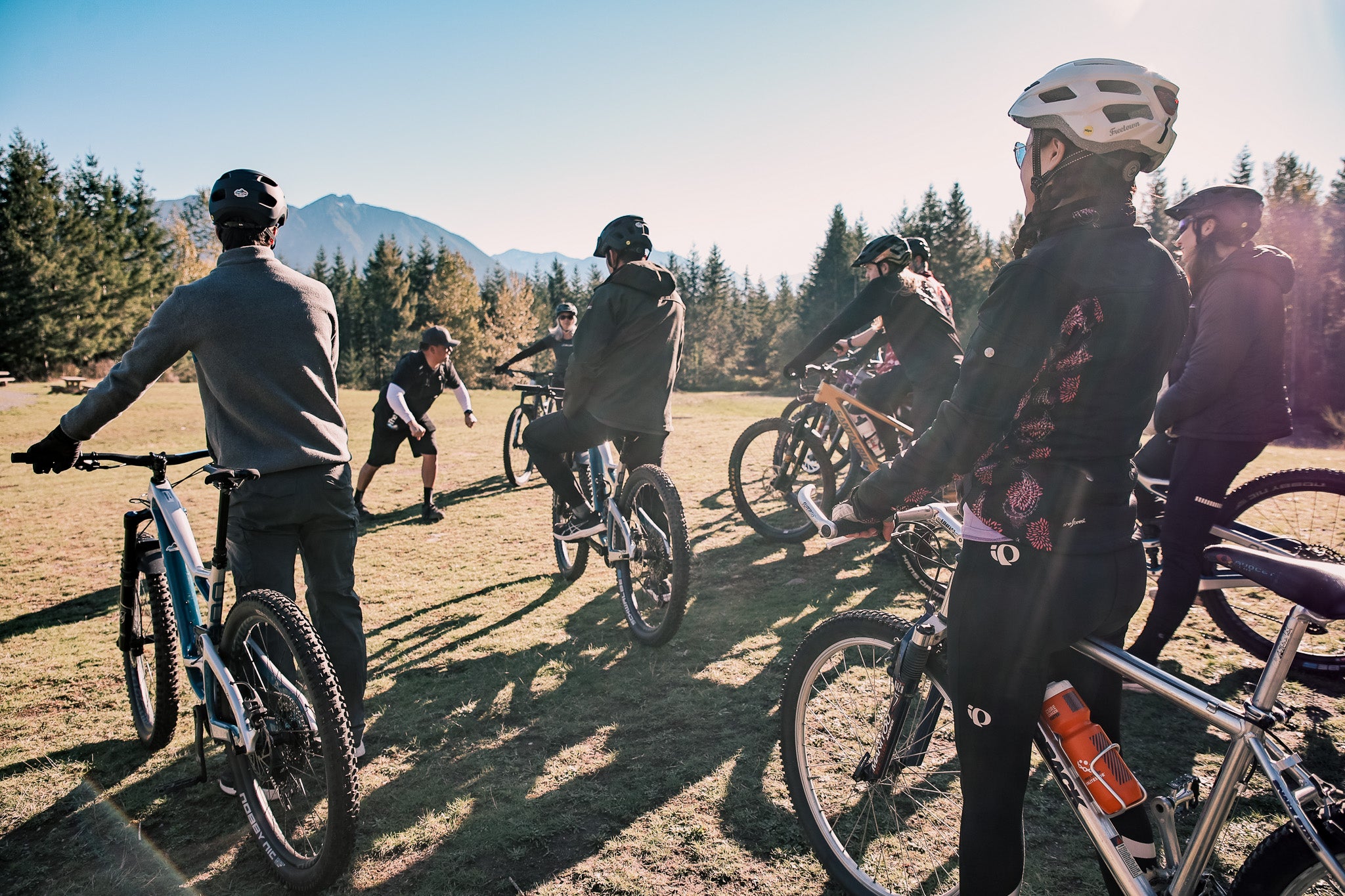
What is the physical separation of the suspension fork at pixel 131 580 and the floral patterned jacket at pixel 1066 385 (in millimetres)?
3562

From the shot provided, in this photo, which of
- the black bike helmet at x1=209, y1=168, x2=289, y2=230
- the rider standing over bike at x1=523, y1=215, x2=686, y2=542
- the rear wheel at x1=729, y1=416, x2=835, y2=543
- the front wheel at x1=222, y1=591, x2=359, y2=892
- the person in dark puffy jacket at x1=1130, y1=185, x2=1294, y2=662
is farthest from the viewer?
the rear wheel at x1=729, y1=416, x2=835, y2=543

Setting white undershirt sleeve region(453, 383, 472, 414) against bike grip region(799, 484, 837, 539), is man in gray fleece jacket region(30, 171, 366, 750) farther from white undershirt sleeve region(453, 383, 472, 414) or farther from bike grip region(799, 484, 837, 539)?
white undershirt sleeve region(453, 383, 472, 414)

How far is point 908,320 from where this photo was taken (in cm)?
570

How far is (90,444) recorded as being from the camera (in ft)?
51.3

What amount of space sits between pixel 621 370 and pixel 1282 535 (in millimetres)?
4146

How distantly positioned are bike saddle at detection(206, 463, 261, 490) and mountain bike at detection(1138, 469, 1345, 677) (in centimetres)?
449

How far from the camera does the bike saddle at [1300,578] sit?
58.0 inches

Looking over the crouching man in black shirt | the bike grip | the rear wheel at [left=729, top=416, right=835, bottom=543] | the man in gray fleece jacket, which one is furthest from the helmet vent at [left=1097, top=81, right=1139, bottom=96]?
the crouching man in black shirt

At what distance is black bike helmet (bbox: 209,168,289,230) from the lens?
2.98 metres

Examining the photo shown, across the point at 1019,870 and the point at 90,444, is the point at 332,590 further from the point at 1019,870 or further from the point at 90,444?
the point at 90,444

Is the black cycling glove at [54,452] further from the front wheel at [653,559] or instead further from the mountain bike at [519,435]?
the mountain bike at [519,435]

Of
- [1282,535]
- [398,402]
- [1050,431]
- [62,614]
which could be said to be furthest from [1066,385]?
[398,402]

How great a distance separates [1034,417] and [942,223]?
62616mm

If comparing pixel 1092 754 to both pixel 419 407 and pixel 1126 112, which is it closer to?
pixel 1126 112
